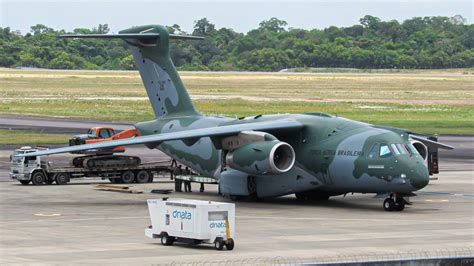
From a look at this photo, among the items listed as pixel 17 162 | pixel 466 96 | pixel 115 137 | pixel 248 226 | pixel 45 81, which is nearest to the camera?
pixel 248 226

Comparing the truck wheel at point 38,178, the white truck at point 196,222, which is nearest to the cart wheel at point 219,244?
the white truck at point 196,222

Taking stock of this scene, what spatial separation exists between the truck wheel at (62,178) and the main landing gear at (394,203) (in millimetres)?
15603

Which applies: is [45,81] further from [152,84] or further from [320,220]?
[320,220]

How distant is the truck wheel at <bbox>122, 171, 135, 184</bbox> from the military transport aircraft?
451 centimetres

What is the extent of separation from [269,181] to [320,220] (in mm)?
5699

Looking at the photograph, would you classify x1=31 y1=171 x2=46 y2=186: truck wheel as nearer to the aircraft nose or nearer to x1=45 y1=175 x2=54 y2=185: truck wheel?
x1=45 y1=175 x2=54 y2=185: truck wheel

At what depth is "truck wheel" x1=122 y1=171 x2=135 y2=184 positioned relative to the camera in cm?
4880

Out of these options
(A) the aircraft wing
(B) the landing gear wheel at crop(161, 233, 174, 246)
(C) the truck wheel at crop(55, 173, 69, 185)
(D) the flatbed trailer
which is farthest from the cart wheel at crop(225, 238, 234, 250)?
(C) the truck wheel at crop(55, 173, 69, 185)

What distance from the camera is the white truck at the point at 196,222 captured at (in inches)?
1111

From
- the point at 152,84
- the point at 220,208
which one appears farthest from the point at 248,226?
the point at 152,84

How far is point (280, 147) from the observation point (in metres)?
39.6

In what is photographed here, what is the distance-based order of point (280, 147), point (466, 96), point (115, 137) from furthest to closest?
1. point (466, 96)
2. point (115, 137)
3. point (280, 147)

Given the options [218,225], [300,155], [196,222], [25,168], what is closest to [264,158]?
[300,155]

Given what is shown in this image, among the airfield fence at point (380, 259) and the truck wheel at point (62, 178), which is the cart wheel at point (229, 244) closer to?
the airfield fence at point (380, 259)
